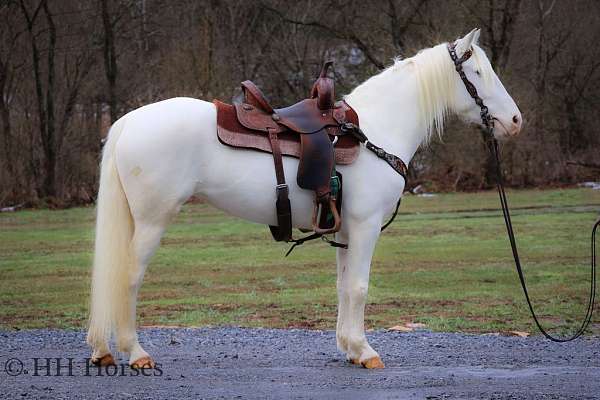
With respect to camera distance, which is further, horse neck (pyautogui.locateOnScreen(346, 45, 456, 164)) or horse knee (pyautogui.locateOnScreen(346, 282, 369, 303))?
horse neck (pyautogui.locateOnScreen(346, 45, 456, 164))

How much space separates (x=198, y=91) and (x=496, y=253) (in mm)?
13757

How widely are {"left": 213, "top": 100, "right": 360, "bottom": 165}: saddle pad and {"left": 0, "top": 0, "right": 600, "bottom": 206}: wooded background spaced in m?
19.8

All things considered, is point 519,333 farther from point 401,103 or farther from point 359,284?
point 401,103

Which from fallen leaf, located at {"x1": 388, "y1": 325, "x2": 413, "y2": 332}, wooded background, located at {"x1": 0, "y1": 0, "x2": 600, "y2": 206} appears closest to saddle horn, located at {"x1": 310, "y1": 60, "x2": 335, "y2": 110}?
fallen leaf, located at {"x1": 388, "y1": 325, "x2": 413, "y2": 332}

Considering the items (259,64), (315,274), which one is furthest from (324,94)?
(259,64)

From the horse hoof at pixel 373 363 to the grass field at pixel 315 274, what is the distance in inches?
90.8

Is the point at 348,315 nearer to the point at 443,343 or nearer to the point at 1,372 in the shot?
the point at 443,343

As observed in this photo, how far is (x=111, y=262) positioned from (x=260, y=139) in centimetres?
136

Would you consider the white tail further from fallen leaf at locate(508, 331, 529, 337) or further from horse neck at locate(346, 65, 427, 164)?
fallen leaf at locate(508, 331, 529, 337)

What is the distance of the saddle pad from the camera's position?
643 cm

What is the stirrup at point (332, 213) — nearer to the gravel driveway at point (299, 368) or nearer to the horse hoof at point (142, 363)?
the gravel driveway at point (299, 368)

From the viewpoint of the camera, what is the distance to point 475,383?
19.6 feet

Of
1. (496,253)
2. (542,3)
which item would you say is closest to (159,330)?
(496,253)

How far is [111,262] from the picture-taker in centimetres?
629
